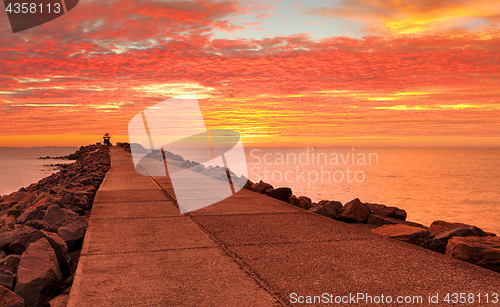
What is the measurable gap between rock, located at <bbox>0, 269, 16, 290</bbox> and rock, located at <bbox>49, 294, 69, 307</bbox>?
0.34m

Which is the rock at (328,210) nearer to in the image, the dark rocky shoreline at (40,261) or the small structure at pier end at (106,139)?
the dark rocky shoreline at (40,261)

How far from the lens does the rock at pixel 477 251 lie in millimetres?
3648

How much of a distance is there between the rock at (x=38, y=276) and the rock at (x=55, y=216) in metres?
1.89

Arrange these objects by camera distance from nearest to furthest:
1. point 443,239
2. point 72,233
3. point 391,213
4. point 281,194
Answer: point 443,239
point 72,233
point 391,213
point 281,194

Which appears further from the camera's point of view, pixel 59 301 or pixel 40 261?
pixel 40 261

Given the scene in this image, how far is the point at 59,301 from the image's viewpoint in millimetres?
3059

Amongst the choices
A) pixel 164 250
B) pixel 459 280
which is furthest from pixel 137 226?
pixel 459 280

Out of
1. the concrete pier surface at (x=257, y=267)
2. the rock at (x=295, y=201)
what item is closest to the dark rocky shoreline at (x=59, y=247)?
the concrete pier surface at (x=257, y=267)

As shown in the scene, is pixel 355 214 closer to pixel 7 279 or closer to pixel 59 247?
pixel 59 247

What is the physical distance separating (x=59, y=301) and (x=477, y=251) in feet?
13.3

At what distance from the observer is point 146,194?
8.21 meters

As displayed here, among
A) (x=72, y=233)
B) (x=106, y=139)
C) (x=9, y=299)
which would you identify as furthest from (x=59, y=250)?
(x=106, y=139)

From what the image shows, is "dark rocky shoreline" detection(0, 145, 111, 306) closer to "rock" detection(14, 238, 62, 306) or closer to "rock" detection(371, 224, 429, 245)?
"rock" detection(14, 238, 62, 306)

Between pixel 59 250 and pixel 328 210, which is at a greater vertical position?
pixel 59 250
